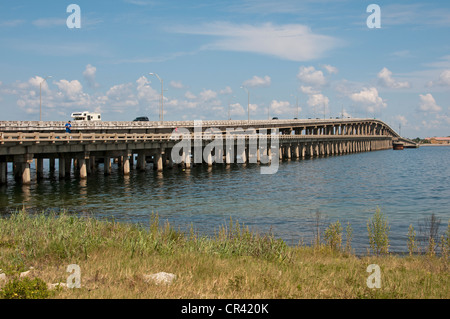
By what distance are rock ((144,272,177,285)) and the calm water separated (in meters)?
10.3

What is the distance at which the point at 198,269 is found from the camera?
11984mm

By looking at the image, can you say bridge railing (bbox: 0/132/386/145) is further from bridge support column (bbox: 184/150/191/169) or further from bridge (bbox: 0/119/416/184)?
bridge support column (bbox: 184/150/191/169)

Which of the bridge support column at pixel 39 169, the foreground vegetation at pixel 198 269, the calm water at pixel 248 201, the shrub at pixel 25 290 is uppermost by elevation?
the bridge support column at pixel 39 169

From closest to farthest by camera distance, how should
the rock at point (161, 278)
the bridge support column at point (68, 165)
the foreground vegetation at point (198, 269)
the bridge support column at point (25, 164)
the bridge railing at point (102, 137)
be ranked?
the foreground vegetation at point (198, 269) → the rock at point (161, 278) → the bridge railing at point (102, 137) → the bridge support column at point (25, 164) → the bridge support column at point (68, 165)

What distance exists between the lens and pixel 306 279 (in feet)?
37.3

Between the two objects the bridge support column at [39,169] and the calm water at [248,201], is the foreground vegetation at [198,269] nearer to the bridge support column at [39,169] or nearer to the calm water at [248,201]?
the calm water at [248,201]

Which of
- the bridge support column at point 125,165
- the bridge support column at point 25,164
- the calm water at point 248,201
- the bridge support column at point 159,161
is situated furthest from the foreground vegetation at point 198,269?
the bridge support column at point 159,161

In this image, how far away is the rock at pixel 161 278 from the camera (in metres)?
10.7

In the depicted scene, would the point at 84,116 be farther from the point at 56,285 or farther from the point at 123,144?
the point at 56,285

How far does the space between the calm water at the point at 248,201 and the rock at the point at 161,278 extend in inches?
406

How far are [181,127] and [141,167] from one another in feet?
78.6

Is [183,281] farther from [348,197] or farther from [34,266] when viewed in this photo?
[348,197]

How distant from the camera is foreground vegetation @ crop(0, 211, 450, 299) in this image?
10073mm
